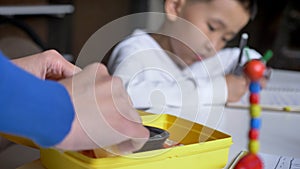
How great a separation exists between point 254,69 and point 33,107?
0.15m

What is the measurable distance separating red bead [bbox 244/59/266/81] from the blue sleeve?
13cm

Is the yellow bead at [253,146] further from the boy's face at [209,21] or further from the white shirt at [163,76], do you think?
the boy's face at [209,21]

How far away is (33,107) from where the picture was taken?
1.01ft

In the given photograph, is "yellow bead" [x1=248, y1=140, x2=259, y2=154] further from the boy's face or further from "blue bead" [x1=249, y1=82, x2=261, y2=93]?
the boy's face

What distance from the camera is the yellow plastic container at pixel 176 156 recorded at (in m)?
0.43

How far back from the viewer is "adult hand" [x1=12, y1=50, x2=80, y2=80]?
1.87 ft

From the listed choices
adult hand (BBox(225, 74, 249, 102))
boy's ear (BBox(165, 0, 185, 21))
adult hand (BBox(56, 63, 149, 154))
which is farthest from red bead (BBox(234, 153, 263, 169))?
boy's ear (BBox(165, 0, 185, 21))

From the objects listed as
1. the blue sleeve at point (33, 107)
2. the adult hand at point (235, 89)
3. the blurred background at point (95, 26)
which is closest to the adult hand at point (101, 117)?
the blue sleeve at point (33, 107)

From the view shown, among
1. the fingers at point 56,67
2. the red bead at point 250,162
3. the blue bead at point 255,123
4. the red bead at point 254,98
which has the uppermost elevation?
the red bead at point 254,98

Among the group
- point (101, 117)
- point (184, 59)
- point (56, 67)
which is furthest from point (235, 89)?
point (101, 117)

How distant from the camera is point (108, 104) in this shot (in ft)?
1.26

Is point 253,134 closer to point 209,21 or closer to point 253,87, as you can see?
point 253,87

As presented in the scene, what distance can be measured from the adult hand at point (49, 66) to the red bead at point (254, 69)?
1.02 ft

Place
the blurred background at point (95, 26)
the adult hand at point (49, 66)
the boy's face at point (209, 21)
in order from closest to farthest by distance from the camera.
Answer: the adult hand at point (49, 66), the boy's face at point (209, 21), the blurred background at point (95, 26)
